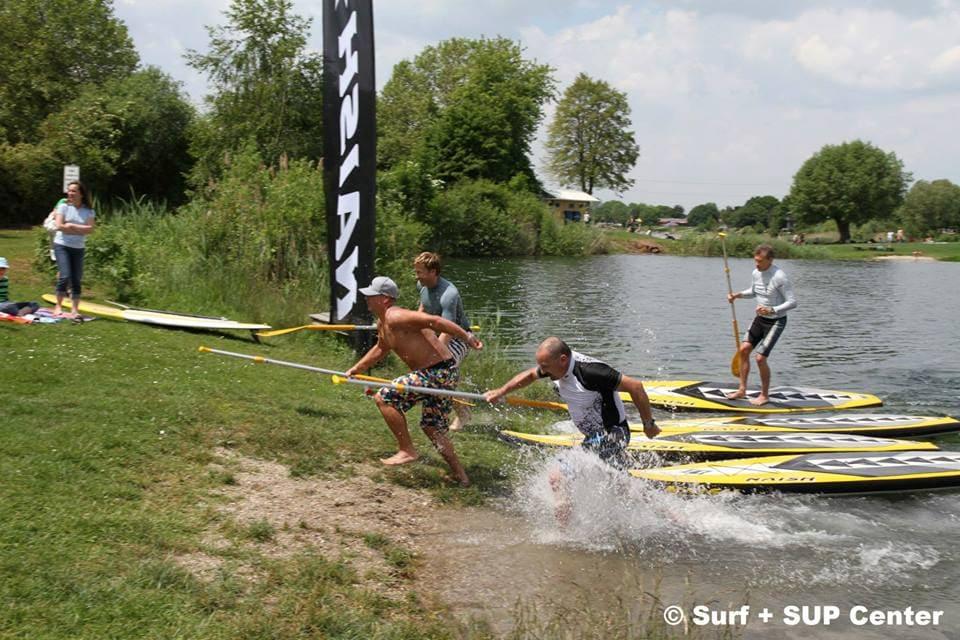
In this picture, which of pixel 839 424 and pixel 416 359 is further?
pixel 839 424

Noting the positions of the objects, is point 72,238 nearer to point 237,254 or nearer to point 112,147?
point 237,254

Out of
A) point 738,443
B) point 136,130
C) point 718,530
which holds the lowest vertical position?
point 718,530

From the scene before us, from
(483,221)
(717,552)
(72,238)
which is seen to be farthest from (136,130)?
(717,552)

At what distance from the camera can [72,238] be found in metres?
12.0

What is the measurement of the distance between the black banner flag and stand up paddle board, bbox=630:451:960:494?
5308 millimetres

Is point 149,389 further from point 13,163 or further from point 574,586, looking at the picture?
point 13,163

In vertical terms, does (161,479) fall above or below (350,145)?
below

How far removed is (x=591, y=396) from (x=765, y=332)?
6793mm

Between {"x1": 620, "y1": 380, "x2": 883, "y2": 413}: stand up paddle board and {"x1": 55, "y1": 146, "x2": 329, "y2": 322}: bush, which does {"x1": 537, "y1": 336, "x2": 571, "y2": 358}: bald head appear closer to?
{"x1": 620, "y1": 380, "x2": 883, "y2": 413}: stand up paddle board

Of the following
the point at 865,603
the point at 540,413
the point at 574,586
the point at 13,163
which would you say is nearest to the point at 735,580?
the point at 865,603

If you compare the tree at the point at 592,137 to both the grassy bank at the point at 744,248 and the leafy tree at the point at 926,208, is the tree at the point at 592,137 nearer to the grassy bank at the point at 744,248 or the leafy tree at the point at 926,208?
the grassy bank at the point at 744,248

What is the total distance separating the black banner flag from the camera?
455 inches

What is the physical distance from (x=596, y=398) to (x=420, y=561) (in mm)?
1799

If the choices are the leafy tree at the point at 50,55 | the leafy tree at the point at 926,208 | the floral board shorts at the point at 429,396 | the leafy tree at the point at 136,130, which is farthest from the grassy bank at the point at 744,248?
the floral board shorts at the point at 429,396
